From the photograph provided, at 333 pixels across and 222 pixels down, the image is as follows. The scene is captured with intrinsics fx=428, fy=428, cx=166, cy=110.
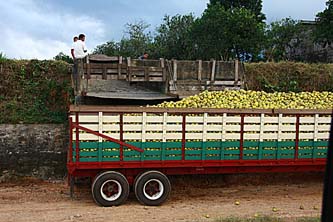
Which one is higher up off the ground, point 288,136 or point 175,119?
point 175,119

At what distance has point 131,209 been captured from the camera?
7.89 m

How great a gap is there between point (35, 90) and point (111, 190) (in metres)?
6.73

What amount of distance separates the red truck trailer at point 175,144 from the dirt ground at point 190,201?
0.49m

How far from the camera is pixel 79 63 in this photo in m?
12.5

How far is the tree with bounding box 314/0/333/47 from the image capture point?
22.7 m

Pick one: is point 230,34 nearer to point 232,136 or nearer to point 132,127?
point 232,136

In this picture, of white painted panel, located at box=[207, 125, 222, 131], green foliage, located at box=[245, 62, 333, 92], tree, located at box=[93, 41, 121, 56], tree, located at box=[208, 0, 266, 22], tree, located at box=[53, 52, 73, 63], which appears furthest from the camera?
tree, located at box=[93, 41, 121, 56]

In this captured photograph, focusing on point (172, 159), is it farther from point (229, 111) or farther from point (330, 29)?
point (330, 29)

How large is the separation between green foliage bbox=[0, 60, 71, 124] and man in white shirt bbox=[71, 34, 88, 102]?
0.78 meters

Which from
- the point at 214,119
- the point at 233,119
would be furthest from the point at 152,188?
the point at 233,119

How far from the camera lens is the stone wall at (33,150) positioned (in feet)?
37.8

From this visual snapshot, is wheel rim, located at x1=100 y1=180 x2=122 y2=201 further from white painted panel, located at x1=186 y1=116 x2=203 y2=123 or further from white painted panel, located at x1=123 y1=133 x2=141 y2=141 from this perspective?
white painted panel, located at x1=186 y1=116 x2=203 y2=123

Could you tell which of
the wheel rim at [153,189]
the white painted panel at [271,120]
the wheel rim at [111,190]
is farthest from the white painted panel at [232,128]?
the wheel rim at [111,190]

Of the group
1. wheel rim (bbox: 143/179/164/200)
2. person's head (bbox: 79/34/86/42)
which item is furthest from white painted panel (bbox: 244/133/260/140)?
person's head (bbox: 79/34/86/42)
